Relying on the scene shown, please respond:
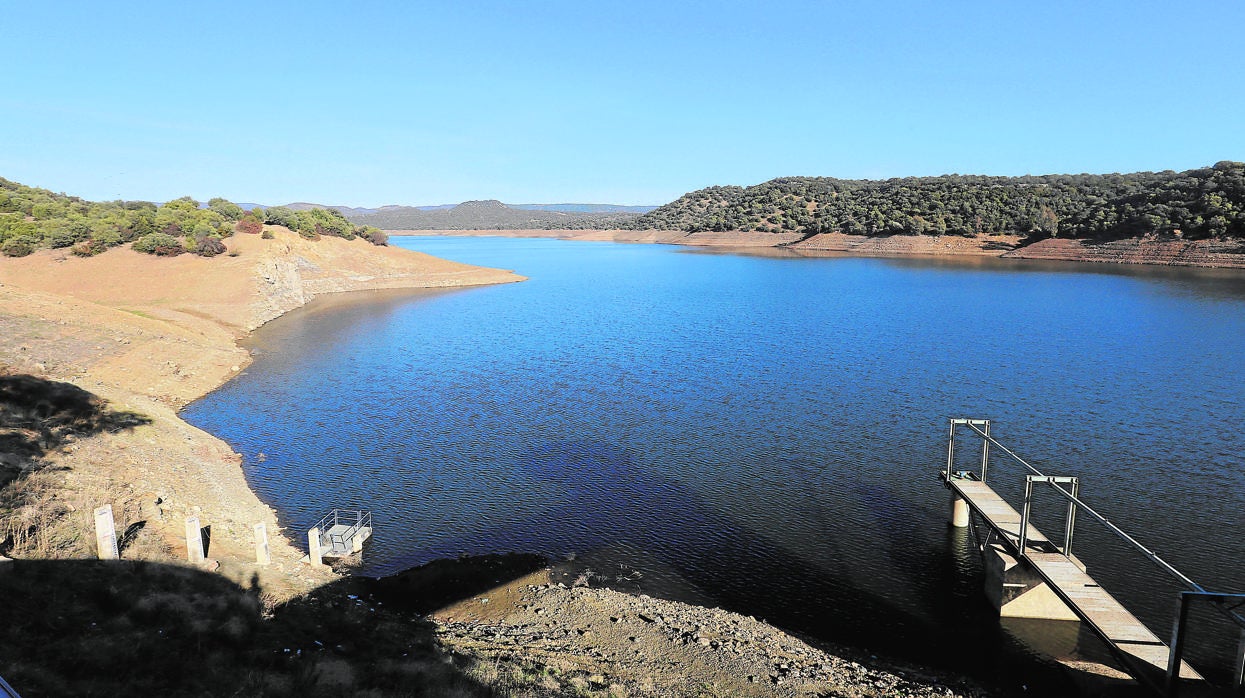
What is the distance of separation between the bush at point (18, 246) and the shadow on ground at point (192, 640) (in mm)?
58343

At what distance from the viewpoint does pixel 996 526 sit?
14336 mm

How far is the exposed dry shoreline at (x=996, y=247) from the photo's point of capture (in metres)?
81.6

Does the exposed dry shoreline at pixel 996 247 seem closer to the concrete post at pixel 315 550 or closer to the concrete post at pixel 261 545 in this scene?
the concrete post at pixel 315 550

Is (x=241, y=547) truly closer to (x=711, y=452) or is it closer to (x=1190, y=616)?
(x=711, y=452)

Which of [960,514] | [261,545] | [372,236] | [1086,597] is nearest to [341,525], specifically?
[261,545]

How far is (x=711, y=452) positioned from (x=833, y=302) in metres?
40.0

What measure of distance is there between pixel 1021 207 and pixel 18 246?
432 ft

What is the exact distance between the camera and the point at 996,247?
363 feet

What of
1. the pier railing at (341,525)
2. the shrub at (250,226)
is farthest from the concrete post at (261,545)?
the shrub at (250,226)

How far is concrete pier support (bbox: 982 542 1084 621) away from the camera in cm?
1298

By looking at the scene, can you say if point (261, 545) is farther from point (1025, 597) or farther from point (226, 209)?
point (226, 209)

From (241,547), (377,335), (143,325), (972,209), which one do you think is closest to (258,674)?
(241,547)

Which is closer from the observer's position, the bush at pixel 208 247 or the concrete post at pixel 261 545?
the concrete post at pixel 261 545

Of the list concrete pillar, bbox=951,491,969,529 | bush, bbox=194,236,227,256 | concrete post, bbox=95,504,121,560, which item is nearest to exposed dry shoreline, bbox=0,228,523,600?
concrete post, bbox=95,504,121,560
